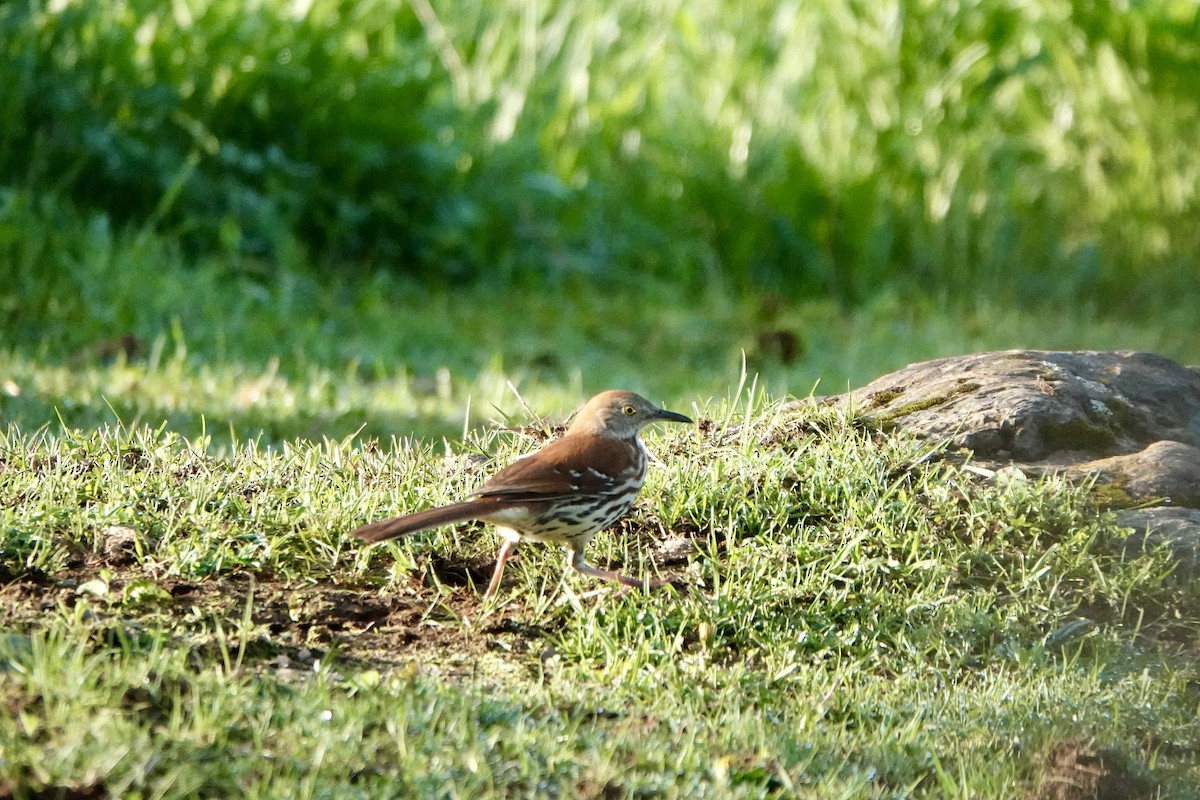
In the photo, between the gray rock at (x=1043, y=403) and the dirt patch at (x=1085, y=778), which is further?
the gray rock at (x=1043, y=403)

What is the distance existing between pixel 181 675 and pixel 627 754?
105 cm

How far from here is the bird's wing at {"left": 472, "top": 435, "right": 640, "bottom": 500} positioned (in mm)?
4156

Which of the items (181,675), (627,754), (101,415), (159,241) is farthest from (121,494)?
(159,241)

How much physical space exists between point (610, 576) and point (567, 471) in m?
0.33

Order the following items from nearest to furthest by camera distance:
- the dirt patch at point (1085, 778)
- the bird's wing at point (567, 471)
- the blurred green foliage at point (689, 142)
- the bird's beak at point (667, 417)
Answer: the dirt patch at point (1085, 778) → the bird's wing at point (567, 471) → the bird's beak at point (667, 417) → the blurred green foliage at point (689, 142)

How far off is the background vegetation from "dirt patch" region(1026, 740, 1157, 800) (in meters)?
0.01

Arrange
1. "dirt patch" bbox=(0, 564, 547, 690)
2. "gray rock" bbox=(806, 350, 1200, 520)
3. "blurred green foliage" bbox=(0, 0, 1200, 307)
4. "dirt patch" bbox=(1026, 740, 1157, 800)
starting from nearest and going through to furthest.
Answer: "dirt patch" bbox=(1026, 740, 1157, 800), "dirt patch" bbox=(0, 564, 547, 690), "gray rock" bbox=(806, 350, 1200, 520), "blurred green foliage" bbox=(0, 0, 1200, 307)

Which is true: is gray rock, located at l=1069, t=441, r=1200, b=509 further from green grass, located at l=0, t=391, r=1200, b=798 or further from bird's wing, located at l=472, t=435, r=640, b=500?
bird's wing, located at l=472, t=435, r=640, b=500

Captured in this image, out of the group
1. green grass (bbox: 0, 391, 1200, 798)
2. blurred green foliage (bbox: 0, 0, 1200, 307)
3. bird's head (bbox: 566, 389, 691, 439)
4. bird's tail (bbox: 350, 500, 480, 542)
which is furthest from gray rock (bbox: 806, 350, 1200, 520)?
blurred green foliage (bbox: 0, 0, 1200, 307)

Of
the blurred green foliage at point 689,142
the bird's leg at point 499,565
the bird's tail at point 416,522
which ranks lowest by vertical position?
the bird's leg at point 499,565

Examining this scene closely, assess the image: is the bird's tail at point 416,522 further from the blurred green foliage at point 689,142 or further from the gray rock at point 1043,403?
the blurred green foliage at point 689,142

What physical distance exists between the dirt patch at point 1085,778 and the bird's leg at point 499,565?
158 cm

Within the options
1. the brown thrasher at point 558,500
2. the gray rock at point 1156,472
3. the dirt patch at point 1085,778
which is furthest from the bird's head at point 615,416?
the dirt patch at point 1085,778

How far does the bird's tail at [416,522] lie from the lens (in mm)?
3871
